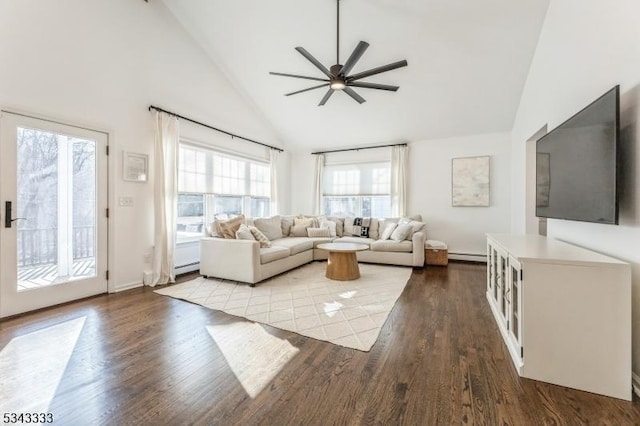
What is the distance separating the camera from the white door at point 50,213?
8.75 ft

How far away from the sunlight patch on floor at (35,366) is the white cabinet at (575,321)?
2.86 m

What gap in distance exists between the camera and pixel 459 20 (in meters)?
3.39

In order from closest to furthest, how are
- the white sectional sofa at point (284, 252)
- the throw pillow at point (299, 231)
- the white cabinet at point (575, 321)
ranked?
the white cabinet at point (575, 321) < the white sectional sofa at point (284, 252) < the throw pillow at point (299, 231)

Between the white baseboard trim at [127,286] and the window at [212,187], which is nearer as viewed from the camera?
the white baseboard trim at [127,286]

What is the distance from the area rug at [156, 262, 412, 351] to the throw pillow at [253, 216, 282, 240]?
992 millimetres

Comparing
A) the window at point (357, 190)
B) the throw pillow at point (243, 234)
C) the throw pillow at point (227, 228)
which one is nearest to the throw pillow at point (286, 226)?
the window at point (357, 190)

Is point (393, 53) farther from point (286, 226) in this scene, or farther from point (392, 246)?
point (286, 226)

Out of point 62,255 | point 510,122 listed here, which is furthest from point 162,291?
point 510,122

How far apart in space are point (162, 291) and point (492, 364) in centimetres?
360

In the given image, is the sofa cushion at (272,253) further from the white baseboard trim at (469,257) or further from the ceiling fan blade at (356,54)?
the white baseboard trim at (469,257)

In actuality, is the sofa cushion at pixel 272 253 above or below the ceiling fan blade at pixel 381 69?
below

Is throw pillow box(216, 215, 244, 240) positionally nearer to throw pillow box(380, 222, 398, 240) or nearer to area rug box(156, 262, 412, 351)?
area rug box(156, 262, 412, 351)

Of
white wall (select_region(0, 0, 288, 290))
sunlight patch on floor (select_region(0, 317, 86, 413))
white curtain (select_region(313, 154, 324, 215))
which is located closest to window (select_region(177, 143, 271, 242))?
white wall (select_region(0, 0, 288, 290))

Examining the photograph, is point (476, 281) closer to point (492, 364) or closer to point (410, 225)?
point (410, 225)
